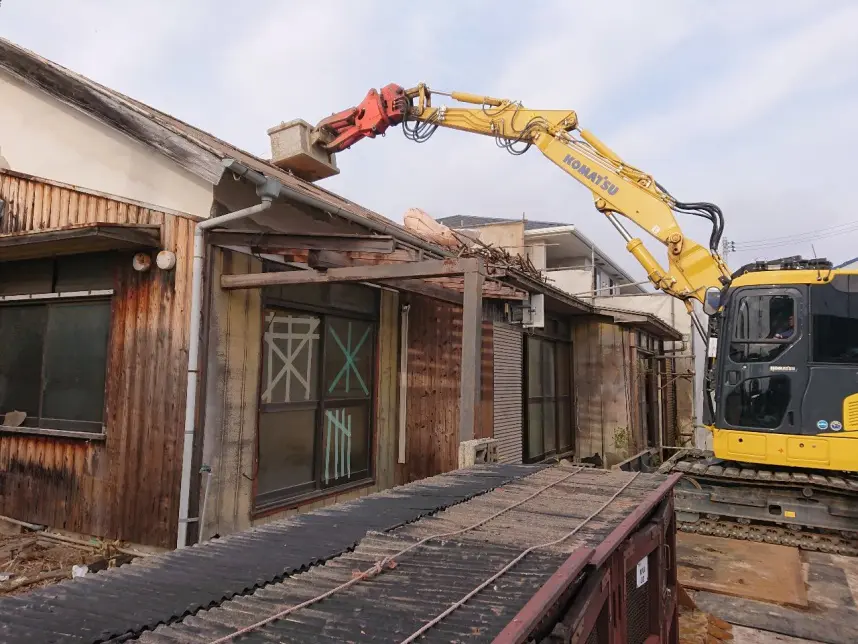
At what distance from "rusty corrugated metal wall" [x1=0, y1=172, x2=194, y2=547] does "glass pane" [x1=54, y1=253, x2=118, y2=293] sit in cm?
26

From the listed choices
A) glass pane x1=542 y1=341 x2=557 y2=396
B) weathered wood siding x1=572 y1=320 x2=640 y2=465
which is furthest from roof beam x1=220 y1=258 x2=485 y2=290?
weathered wood siding x1=572 y1=320 x2=640 y2=465

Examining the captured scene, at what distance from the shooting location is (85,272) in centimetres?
616

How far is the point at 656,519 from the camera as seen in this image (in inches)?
151

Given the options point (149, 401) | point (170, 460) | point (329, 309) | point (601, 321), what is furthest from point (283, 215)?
point (601, 321)

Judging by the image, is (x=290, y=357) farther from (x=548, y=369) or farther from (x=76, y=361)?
(x=548, y=369)

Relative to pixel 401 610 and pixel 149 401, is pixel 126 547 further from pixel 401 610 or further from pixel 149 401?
pixel 401 610

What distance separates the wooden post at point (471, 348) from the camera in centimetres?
498

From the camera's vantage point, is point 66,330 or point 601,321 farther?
point 601,321

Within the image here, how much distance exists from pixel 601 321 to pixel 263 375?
9.01 m

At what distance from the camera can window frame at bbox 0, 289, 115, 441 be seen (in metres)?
5.85

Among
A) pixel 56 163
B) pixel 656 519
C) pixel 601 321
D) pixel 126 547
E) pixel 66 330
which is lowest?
pixel 126 547

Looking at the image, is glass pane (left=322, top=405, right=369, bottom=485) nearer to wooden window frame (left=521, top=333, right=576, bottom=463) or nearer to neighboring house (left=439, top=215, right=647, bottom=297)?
wooden window frame (left=521, top=333, right=576, bottom=463)

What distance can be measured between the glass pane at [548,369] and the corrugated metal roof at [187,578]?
27.9ft

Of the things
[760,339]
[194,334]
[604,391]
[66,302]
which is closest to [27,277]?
[66,302]
